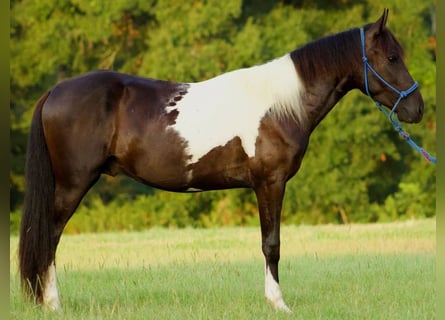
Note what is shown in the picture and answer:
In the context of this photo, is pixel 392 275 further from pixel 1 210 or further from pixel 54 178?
pixel 1 210

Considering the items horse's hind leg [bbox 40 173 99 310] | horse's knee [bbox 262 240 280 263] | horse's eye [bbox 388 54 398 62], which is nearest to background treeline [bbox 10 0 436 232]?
horse's eye [bbox 388 54 398 62]

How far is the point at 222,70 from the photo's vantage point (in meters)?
17.0

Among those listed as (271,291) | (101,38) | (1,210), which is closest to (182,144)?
(271,291)

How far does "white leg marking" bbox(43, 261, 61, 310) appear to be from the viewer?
5.46 meters

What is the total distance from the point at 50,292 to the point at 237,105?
1970 millimetres

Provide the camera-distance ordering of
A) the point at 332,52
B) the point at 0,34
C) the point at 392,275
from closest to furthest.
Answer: the point at 0,34 → the point at 332,52 → the point at 392,275

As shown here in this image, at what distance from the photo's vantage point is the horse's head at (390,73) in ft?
19.0

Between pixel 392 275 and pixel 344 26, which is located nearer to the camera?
pixel 392 275

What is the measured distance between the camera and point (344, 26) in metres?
17.2

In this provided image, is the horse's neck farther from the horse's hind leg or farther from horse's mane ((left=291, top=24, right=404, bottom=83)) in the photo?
the horse's hind leg

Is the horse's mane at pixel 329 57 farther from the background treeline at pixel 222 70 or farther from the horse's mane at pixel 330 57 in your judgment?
the background treeline at pixel 222 70

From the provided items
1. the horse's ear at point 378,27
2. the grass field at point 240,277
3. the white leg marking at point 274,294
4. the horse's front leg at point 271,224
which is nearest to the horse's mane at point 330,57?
the horse's ear at point 378,27

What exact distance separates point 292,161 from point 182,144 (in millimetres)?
840

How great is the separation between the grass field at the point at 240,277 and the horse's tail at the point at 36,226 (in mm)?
215
